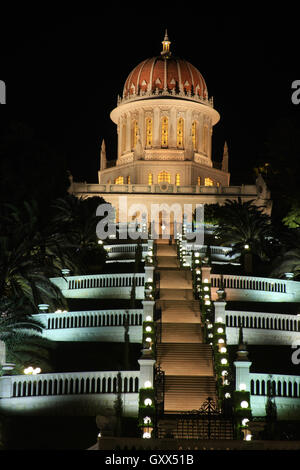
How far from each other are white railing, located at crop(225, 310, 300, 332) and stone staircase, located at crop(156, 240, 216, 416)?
1.52 m

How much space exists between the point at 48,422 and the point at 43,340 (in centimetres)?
524

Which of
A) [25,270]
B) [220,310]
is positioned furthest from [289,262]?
[25,270]

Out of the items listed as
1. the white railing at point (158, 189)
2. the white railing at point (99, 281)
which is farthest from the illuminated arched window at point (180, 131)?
the white railing at point (99, 281)

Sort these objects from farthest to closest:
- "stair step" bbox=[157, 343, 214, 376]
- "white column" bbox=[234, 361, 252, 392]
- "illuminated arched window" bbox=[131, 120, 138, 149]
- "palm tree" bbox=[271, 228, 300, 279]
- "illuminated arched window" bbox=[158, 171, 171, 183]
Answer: "illuminated arched window" bbox=[131, 120, 138, 149]
"illuminated arched window" bbox=[158, 171, 171, 183]
"palm tree" bbox=[271, 228, 300, 279]
"stair step" bbox=[157, 343, 214, 376]
"white column" bbox=[234, 361, 252, 392]

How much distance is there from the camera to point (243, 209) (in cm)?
5909

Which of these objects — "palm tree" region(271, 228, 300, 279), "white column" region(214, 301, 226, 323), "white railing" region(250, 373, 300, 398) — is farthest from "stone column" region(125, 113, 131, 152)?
"white railing" region(250, 373, 300, 398)

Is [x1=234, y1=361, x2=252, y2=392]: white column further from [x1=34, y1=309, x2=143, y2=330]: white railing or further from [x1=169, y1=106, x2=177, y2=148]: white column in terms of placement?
[x1=169, y1=106, x2=177, y2=148]: white column

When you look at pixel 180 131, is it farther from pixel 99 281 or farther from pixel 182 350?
pixel 182 350

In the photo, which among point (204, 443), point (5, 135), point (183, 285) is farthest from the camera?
point (5, 135)

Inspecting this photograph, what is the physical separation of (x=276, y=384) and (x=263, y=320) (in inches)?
293

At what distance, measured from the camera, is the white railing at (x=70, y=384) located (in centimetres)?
3281

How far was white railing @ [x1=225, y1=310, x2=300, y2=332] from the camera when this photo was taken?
129ft

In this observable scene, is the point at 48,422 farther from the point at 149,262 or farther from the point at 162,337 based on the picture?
the point at 149,262
